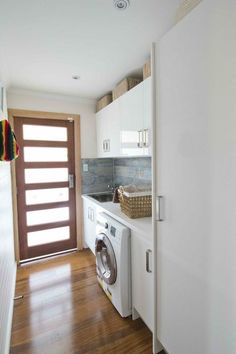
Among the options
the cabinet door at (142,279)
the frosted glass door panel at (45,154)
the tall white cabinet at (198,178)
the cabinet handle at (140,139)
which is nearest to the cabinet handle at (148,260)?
the cabinet door at (142,279)

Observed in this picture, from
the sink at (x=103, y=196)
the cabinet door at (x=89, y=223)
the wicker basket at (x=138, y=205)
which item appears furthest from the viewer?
the sink at (x=103, y=196)

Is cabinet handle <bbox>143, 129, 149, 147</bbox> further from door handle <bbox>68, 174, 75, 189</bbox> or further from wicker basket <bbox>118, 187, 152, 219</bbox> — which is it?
door handle <bbox>68, 174, 75, 189</bbox>

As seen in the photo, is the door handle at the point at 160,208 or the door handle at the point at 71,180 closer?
the door handle at the point at 160,208

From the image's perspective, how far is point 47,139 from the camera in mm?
2814

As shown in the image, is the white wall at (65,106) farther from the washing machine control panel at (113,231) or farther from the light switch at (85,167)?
the washing machine control panel at (113,231)

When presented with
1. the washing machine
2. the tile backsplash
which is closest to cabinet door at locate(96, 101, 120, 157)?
the tile backsplash

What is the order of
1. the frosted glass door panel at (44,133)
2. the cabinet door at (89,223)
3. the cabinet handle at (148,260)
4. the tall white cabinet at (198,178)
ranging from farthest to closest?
the frosted glass door panel at (44,133)
the cabinet door at (89,223)
the cabinet handle at (148,260)
the tall white cabinet at (198,178)

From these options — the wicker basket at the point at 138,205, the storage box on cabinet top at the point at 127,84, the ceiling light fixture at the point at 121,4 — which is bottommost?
the wicker basket at the point at 138,205

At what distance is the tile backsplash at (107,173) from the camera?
2.76 m

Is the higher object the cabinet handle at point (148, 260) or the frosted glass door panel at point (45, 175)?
the frosted glass door panel at point (45, 175)

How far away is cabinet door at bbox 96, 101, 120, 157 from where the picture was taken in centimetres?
233

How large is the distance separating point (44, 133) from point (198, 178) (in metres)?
2.46

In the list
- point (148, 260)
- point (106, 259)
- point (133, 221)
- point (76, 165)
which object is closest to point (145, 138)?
point (133, 221)

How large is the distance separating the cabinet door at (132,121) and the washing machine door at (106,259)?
36.4 inches
